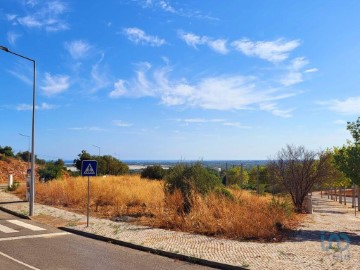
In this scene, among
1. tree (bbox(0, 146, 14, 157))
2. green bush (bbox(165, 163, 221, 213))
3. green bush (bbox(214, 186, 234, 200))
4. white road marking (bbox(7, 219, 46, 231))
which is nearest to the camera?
white road marking (bbox(7, 219, 46, 231))

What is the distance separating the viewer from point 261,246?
10.2 metres

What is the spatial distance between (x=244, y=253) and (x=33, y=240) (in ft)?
20.4

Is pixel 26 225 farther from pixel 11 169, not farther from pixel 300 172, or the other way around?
pixel 11 169

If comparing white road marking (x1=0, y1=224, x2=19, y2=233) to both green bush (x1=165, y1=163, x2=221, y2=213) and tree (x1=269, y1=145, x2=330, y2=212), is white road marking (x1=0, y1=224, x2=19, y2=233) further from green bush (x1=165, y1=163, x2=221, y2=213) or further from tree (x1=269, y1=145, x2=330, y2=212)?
tree (x1=269, y1=145, x2=330, y2=212)

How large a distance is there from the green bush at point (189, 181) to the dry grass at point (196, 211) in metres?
0.43

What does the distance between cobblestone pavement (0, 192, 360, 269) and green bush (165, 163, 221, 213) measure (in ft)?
10.5

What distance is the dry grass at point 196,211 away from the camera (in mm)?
12227

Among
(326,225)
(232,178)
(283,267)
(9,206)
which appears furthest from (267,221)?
(232,178)

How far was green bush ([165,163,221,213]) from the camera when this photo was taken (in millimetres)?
16406

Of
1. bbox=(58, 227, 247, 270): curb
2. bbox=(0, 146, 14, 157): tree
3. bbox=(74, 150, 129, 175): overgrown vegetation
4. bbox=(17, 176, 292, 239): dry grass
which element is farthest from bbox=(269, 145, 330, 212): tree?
bbox=(0, 146, 14, 157): tree

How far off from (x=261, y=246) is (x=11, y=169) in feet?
A: 176

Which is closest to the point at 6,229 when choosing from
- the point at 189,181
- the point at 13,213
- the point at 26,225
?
the point at 26,225

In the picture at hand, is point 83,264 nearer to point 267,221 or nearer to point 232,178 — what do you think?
point 267,221

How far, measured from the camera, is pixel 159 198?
19.0 metres
